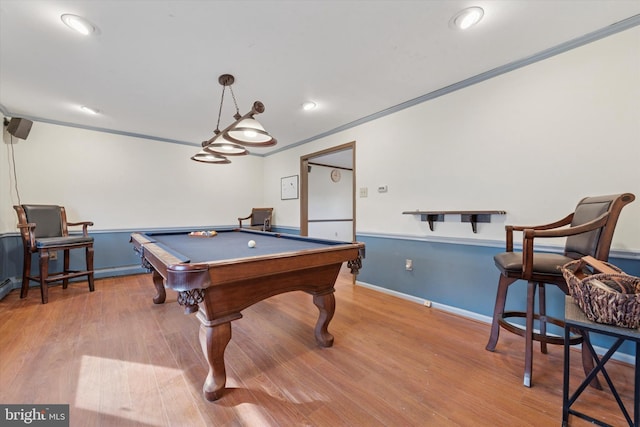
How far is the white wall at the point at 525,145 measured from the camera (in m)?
1.74

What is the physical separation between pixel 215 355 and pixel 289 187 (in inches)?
143

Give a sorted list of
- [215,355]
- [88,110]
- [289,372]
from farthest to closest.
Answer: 1. [88,110]
2. [289,372]
3. [215,355]

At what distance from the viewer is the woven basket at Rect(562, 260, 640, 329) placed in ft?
3.22

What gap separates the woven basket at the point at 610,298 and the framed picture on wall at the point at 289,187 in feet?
13.0

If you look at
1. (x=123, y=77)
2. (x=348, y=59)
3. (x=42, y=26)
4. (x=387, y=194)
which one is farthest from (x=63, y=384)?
(x=387, y=194)

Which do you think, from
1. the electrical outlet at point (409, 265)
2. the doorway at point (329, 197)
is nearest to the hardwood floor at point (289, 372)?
the electrical outlet at point (409, 265)

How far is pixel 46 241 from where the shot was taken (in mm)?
2855

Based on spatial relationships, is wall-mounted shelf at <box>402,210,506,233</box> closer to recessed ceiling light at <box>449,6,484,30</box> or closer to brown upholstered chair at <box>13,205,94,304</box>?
recessed ceiling light at <box>449,6,484,30</box>

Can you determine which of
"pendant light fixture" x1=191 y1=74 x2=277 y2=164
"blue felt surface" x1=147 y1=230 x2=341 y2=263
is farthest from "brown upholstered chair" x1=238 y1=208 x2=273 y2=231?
"pendant light fixture" x1=191 y1=74 x2=277 y2=164

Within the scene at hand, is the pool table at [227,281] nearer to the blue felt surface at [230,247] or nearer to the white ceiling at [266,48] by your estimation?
the blue felt surface at [230,247]

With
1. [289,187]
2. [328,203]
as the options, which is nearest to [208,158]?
[289,187]

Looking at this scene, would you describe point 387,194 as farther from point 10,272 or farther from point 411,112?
point 10,272

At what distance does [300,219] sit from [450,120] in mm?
2824

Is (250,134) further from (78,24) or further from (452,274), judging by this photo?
(452,274)
